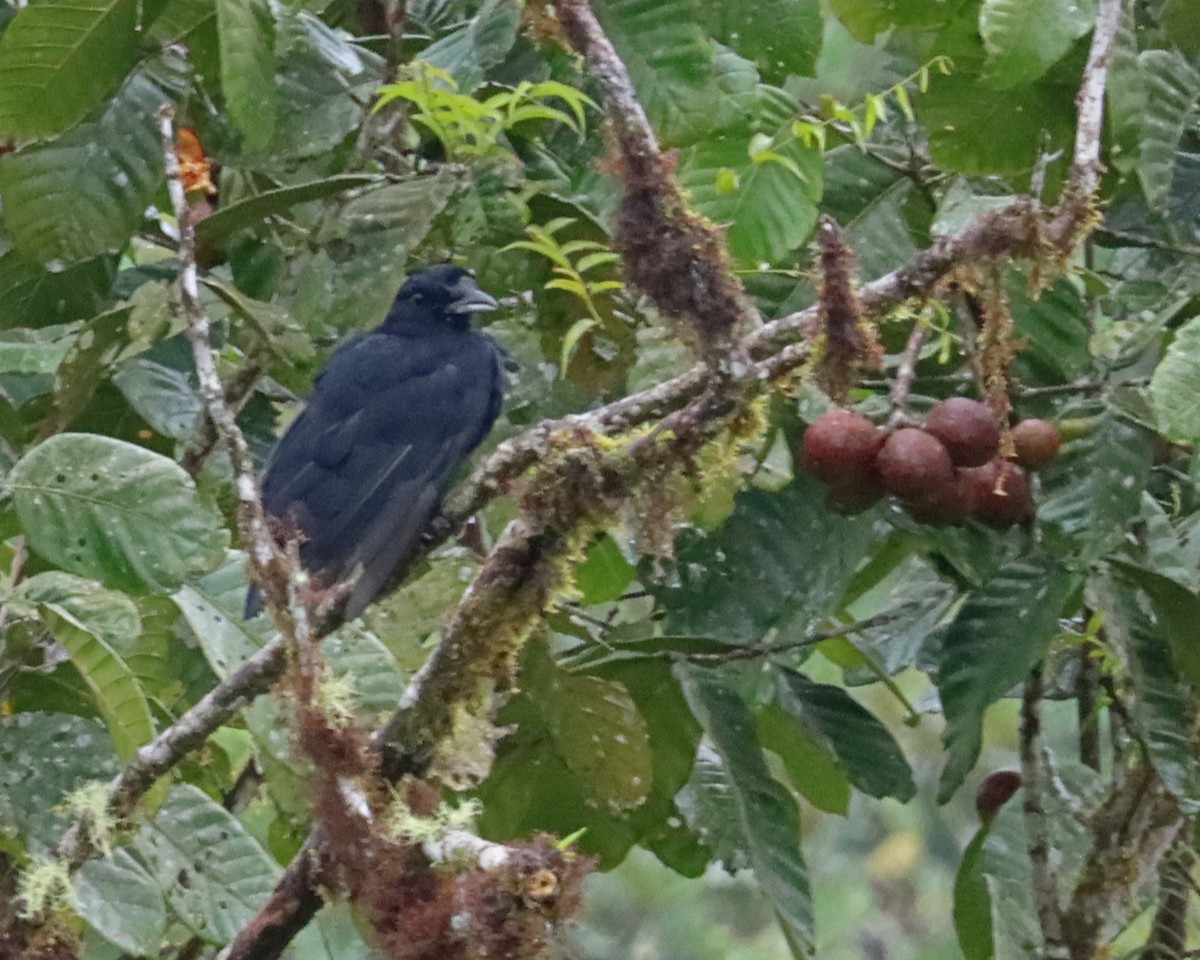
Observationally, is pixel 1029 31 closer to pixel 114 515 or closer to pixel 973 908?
pixel 114 515

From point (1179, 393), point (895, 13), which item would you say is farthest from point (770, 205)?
point (1179, 393)

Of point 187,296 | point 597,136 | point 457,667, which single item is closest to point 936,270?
point 457,667

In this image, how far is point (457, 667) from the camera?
1603 mm

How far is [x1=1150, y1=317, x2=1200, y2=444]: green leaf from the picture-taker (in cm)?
176

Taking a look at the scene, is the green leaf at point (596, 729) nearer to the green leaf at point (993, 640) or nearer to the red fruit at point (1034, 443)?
the green leaf at point (993, 640)

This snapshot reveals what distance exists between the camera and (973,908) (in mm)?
2527

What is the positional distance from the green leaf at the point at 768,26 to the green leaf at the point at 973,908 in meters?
1.11

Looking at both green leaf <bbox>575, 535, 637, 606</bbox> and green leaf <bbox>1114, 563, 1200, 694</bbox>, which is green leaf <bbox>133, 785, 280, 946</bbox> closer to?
green leaf <bbox>575, 535, 637, 606</bbox>

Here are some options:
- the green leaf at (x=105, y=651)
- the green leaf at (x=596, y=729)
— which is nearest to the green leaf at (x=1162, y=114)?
the green leaf at (x=596, y=729)

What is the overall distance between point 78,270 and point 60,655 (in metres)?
0.55

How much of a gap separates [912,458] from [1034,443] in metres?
0.29

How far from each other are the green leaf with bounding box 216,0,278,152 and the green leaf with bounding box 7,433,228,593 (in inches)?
18.5

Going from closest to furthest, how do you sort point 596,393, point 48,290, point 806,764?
point 596,393 → point 48,290 → point 806,764

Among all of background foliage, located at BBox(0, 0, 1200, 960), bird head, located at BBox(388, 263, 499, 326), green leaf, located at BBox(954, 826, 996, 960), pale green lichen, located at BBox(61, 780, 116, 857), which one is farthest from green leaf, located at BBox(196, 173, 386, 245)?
green leaf, located at BBox(954, 826, 996, 960)
